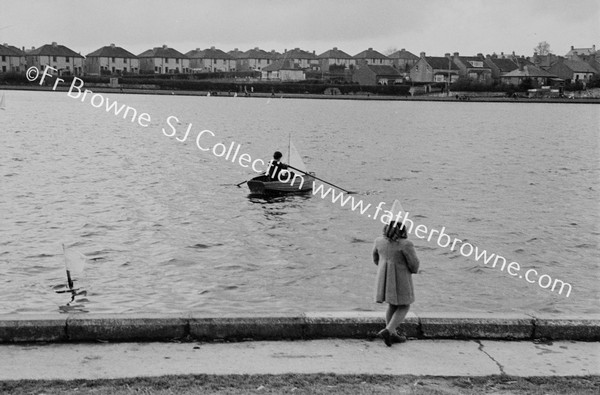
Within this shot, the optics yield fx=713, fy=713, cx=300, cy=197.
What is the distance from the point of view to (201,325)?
916 cm

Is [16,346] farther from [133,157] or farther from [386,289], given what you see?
[133,157]

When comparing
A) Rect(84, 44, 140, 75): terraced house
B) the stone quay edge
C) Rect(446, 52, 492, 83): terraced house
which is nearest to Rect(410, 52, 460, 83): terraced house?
Rect(446, 52, 492, 83): terraced house

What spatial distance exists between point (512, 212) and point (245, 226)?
11.3m

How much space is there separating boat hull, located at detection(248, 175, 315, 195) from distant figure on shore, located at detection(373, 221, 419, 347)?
19195 millimetres

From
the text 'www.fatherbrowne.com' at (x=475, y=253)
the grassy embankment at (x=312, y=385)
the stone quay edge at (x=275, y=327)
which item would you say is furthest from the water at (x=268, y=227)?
the grassy embankment at (x=312, y=385)

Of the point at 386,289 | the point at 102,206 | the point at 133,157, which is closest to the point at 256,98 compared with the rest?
the point at 133,157

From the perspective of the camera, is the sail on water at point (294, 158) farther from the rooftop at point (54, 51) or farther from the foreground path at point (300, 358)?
the rooftop at point (54, 51)

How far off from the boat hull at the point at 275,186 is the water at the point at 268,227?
0.46 meters

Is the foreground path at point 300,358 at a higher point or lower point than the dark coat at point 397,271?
lower

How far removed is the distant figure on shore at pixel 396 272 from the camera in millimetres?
9297

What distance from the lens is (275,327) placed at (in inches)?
363

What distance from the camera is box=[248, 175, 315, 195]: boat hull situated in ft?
93.8

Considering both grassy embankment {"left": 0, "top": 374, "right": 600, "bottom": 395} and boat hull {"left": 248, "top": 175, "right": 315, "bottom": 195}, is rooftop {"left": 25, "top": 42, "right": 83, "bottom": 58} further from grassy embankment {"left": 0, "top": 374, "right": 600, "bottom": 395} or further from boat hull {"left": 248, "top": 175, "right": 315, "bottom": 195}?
grassy embankment {"left": 0, "top": 374, "right": 600, "bottom": 395}

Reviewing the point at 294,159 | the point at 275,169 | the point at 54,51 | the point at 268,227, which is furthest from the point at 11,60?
the point at 268,227
